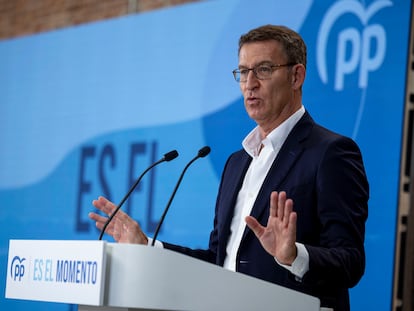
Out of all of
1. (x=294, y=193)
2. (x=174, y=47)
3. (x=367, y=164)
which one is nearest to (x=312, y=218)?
(x=294, y=193)

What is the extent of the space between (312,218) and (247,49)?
69cm

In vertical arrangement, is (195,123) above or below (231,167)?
above

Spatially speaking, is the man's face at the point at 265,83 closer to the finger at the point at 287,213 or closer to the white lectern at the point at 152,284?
the finger at the point at 287,213

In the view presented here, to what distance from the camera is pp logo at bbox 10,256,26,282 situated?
7.50 ft

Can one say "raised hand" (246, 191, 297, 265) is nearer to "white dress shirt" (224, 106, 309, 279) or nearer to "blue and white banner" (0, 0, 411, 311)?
"white dress shirt" (224, 106, 309, 279)

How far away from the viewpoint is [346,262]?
7.93 ft

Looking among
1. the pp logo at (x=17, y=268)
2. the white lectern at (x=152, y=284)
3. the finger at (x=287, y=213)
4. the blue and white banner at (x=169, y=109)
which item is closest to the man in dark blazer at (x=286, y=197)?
the finger at (x=287, y=213)

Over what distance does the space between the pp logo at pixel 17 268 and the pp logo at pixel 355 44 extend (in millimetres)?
2298

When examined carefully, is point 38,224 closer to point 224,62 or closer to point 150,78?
point 150,78

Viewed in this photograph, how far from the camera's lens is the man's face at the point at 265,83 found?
289 centimetres

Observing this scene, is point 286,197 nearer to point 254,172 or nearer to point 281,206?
point 254,172

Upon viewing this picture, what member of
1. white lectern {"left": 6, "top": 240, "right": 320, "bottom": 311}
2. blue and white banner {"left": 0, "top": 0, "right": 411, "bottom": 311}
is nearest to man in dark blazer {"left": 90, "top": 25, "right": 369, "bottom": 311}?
white lectern {"left": 6, "top": 240, "right": 320, "bottom": 311}

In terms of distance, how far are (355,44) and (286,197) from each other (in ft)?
5.62

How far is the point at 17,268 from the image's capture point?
2.31 metres
